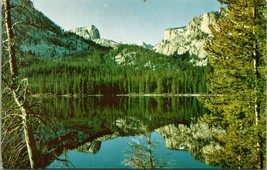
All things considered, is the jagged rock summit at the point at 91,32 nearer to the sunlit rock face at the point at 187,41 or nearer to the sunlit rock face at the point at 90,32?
the sunlit rock face at the point at 90,32

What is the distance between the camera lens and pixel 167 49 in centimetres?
14438

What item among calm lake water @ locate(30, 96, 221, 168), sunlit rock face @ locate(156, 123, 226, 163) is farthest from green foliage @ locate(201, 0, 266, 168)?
sunlit rock face @ locate(156, 123, 226, 163)

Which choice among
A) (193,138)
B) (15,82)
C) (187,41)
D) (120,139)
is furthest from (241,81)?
(187,41)

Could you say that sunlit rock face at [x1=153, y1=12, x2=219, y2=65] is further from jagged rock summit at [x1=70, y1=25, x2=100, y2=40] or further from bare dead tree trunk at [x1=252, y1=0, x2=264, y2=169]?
bare dead tree trunk at [x1=252, y1=0, x2=264, y2=169]

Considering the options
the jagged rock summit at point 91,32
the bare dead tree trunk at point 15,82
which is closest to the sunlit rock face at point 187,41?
the jagged rock summit at point 91,32

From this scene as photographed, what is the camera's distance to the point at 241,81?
297 inches

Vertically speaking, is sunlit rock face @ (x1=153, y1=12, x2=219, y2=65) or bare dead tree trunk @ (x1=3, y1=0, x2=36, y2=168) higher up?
sunlit rock face @ (x1=153, y1=12, x2=219, y2=65)

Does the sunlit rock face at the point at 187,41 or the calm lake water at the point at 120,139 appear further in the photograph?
the sunlit rock face at the point at 187,41

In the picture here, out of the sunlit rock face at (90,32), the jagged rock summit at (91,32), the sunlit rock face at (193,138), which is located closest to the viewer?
the sunlit rock face at (193,138)

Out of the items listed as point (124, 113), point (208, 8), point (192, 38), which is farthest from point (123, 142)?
point (192, 38)

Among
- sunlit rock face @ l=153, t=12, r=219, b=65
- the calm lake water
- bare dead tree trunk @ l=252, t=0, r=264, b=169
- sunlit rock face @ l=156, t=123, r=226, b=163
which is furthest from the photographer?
sunlit rock face @ l=153, t=12, r=219, b=65

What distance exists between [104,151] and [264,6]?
454 inches

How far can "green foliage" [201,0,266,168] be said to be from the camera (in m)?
6.98

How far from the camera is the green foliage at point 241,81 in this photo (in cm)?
698
